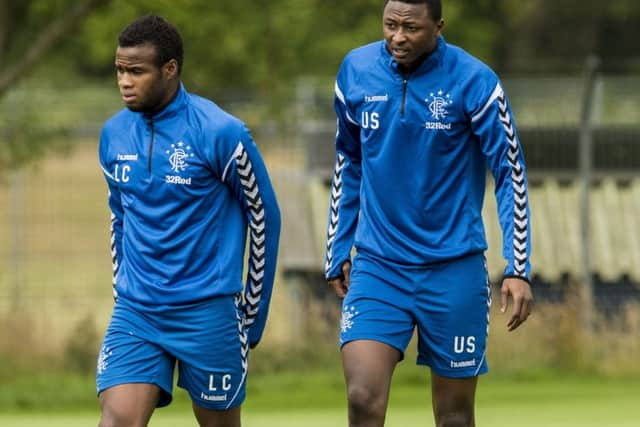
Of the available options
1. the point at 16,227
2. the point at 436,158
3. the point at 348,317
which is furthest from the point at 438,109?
the point at 16,227

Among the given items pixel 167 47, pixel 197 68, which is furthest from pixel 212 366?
pixel 197 68

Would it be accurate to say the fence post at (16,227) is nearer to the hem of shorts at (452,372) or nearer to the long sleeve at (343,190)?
the long sleeve at (343,190)

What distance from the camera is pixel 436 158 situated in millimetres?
6570

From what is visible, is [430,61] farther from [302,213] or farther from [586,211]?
[302,213]

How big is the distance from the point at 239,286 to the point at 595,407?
5980 millimetres

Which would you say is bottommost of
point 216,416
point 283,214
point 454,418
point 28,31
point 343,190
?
point 283,214

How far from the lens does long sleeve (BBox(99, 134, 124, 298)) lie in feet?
20.9

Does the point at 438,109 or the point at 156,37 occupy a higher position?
the point at 156,37

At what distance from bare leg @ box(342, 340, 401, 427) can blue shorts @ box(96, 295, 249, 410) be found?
478 mm

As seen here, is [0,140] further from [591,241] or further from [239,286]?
[239,286]

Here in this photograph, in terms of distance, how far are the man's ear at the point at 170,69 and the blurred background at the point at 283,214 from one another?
687cm

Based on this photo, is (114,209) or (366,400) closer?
(366,400)

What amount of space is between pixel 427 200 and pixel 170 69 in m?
1.23

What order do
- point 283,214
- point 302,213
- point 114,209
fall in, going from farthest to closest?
1. point 283,214
2. point 302,213
3. point 114,209
